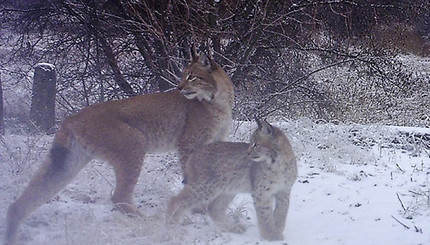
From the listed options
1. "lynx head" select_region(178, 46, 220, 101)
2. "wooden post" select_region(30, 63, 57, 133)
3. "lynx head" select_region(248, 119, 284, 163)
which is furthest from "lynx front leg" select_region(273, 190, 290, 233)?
"wooden post" select_region(30, 63, 57, 133)

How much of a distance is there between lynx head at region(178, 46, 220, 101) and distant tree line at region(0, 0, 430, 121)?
1.78m

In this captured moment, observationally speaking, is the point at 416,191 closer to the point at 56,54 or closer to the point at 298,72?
the point at 298,72

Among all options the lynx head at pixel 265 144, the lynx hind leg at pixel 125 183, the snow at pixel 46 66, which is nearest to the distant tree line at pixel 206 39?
the snow at pixel 46 66

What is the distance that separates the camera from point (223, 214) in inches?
232

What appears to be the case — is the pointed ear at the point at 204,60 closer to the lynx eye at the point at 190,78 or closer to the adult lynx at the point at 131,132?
the adult lynx at the point at 131,132

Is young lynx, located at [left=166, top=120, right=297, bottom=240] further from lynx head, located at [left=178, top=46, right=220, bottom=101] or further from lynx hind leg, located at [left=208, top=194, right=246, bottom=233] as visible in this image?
lynx head, located at [left=178, top=46, right=220, bottom=101]

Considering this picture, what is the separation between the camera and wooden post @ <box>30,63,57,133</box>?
10047 mm

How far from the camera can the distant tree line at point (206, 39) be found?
29.8ft

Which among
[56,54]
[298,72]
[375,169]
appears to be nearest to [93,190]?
[375,169]

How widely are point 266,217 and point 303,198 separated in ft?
3.89

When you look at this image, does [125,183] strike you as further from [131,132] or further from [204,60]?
[204,60]

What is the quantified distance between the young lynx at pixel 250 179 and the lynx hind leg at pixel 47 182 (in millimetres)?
1096

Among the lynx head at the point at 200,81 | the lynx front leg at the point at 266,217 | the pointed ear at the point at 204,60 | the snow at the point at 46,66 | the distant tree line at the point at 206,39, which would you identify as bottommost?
the lynx front leg at the point at 266,217

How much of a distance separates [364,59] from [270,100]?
5.71 feet
